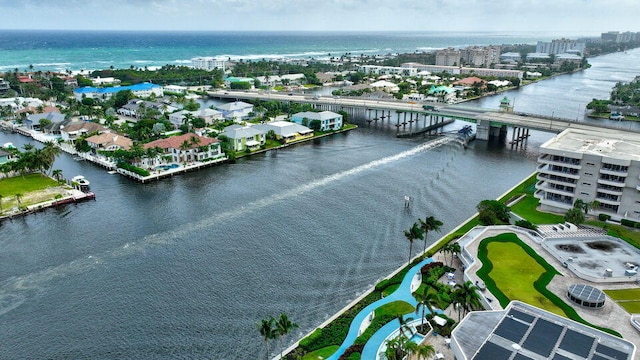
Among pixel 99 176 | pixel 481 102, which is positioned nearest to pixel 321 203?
pixel 99 176

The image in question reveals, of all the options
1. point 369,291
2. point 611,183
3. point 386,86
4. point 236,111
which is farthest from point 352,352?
point 386,86

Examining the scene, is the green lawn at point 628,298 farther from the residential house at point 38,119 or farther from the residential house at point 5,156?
the residential house at point 38,119

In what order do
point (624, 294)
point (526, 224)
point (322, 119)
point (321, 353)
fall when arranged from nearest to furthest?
point (321, 353) < point (624, 294) < point (526, 224) < point (322, 119)

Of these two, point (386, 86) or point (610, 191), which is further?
point (386, 86)

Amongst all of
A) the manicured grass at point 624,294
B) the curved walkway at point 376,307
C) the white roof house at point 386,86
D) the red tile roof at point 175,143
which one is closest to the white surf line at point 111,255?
the red tile roof at point 175,143

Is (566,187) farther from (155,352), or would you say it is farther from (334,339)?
(155,352)

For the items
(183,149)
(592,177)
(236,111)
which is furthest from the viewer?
(236,111)

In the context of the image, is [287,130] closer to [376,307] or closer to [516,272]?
[376,307]
